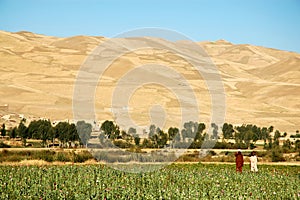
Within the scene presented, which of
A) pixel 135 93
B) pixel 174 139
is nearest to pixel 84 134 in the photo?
pixel 174 139

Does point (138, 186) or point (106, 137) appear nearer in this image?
point (138, 186)

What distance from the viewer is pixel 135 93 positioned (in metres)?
114

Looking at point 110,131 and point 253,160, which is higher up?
point 110,131

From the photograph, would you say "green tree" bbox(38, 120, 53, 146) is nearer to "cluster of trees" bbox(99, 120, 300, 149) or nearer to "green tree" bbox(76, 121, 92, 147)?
"green tree" bbox(76, 121, 92, 147)

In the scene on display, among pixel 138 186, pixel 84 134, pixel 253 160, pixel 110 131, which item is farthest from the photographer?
pixel 110 131

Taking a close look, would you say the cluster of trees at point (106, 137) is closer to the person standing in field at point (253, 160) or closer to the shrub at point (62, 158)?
the shrub at point (62, 158)

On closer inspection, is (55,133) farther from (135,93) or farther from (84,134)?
(135,93)

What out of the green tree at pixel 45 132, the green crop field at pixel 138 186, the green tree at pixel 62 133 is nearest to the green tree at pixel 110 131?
the green tree at pixel 62 133

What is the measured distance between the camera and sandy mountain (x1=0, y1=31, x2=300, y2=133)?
3816 inches

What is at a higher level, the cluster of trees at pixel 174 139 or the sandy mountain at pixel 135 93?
the sandy mountain at pixel 135 93

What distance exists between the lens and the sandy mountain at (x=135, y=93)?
318ft

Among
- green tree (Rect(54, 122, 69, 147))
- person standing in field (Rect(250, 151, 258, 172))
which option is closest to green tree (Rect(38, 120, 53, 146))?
green tree (Rect(54, 122, 69, 147))

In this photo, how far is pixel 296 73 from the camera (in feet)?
574

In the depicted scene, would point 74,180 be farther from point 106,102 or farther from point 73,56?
point 73,56
